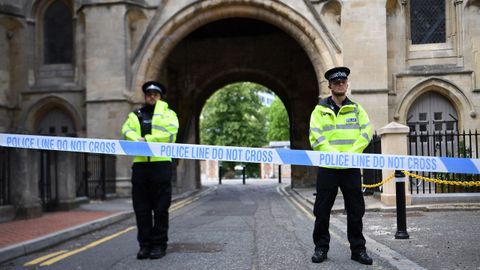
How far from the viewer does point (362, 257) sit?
5457mm

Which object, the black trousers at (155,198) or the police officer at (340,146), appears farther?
the black trousers at (155,198)

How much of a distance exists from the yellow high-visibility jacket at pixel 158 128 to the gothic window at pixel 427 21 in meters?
13.9

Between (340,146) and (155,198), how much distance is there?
7.22 ft

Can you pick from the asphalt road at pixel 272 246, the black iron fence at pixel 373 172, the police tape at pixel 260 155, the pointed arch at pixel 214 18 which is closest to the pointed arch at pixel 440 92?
the pointed arch at pixel 214 18

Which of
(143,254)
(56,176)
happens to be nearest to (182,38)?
(56,176)

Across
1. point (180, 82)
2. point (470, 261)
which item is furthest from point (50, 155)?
point (180, 82)

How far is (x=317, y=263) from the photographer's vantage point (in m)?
5.61

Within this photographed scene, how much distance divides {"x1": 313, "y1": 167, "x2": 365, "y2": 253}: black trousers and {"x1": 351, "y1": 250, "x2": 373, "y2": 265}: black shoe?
41 mm

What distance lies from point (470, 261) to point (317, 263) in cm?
151

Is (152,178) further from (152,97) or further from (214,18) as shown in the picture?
(214,18)

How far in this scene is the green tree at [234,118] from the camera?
45469 millimetres

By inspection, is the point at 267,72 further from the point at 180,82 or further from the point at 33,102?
the point at 33,102

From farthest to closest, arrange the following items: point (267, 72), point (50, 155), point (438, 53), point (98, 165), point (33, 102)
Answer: point (267, 72) < point (33, 102) < point (438, 53) < point (98, 165) < point (50, 155)

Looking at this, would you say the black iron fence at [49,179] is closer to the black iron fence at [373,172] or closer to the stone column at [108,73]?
the stone column at [108,73]
